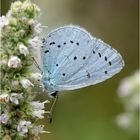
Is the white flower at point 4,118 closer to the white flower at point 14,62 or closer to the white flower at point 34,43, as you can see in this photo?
the white flower at point 14,62

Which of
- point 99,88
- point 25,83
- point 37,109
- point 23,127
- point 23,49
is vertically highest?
point 23,49

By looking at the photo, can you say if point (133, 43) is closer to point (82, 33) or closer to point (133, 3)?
point (133, 3)

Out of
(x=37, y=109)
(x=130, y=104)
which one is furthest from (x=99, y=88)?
(x=37, y=109)

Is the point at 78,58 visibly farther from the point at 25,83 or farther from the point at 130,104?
the point at 130,104

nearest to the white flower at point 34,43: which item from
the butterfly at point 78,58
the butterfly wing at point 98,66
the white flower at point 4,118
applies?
the white flower at point 4,118

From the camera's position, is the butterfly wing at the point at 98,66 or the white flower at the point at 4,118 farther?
the butterfly wing at the point at 98,66

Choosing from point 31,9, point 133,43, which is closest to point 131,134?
point 133,43

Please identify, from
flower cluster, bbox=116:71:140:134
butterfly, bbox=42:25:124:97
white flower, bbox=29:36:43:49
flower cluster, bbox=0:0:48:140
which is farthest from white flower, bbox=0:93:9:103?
flower cluster, bbox=116:71:140:134
